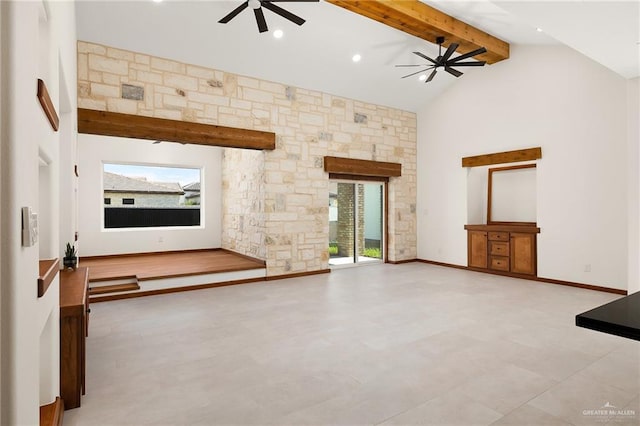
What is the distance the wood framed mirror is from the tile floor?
7.07 feet

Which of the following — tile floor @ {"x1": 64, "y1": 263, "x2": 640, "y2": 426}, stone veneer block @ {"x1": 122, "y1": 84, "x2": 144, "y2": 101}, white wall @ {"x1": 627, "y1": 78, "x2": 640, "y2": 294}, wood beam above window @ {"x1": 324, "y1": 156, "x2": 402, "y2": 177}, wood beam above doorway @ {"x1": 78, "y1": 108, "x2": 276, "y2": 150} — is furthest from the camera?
wood beam above window @ {"x1": 324, "y1": 156, "x2": 402, "y2": 177}

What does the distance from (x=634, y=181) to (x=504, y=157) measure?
88.0 inches

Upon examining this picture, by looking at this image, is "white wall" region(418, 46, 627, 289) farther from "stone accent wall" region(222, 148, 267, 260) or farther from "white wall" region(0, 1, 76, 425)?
"white wall" region(0, 1, 76, 425)

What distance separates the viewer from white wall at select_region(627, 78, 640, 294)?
4.83 metres

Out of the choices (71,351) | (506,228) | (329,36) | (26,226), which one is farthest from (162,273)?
(506,228)

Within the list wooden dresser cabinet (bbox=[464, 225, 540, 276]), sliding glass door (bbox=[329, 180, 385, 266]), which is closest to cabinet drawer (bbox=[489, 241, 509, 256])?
wooden dresser cabinet (bbox=[464, 225, 540, 276])

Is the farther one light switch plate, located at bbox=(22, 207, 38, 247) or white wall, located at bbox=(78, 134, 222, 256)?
white wall, located at bbox=(78, 134, 222, 256)

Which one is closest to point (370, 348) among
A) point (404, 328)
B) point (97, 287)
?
point (404, 328)

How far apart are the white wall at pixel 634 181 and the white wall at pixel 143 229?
26.8ft

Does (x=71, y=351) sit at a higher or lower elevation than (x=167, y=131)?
lower

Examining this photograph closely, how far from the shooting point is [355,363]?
2996mm

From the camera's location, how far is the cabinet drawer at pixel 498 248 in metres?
6.84

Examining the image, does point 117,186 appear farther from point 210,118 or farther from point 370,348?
point 370,348

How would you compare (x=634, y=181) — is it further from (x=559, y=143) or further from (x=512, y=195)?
(x=512, y=195)
